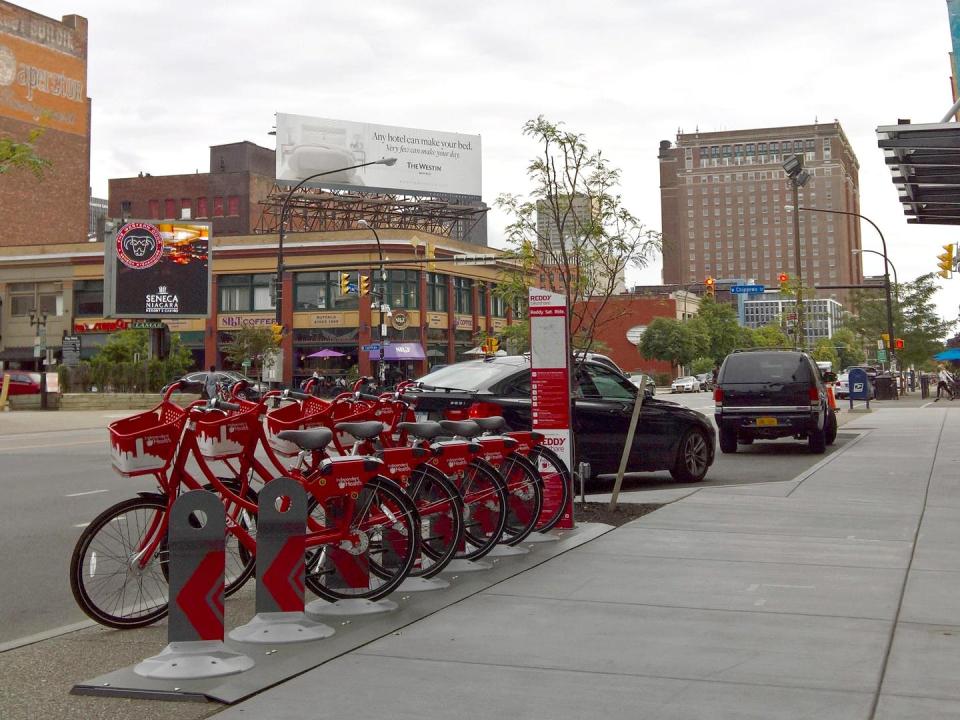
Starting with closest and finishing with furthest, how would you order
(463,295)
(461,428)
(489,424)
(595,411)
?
(461,428), (489,424), (595,411), (463,295)

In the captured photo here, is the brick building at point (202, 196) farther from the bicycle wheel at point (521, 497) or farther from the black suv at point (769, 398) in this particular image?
the bicycle wheel at point (521, 497)

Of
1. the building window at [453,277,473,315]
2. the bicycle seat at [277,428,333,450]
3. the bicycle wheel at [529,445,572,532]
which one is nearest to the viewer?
the bicycle seat at [277,428,333,450]


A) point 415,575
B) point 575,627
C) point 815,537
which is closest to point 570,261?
point 815,537

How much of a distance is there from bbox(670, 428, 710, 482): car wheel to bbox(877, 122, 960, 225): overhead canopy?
4.25 metres

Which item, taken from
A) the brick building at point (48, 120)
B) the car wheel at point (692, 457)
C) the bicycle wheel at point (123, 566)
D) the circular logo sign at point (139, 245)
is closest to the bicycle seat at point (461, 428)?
the bicycle wheel at point (123, 566)

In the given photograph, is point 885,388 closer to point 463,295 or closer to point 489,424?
point 463,295

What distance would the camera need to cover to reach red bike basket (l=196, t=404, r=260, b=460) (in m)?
6.04

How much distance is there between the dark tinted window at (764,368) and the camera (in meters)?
18.8

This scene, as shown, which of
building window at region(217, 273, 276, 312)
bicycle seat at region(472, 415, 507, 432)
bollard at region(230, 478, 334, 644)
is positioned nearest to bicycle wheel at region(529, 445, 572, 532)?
bicycle seat at region(472, 415, 507, 432)

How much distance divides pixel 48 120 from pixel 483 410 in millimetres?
72457

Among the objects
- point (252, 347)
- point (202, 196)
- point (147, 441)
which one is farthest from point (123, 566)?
point (202, 196)

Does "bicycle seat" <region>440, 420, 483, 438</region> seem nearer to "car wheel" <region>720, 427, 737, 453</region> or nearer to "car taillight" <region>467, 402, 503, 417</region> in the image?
"car taillight" <region>467, 402, 503, 417</region>

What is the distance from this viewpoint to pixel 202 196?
94250mm

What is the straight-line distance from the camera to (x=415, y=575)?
6984 millimetres
